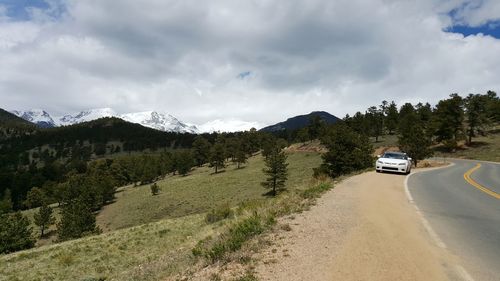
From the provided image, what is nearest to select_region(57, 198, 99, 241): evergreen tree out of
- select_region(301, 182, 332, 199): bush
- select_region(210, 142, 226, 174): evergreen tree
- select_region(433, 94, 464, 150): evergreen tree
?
select_region(301, 182, 332, 199): bush

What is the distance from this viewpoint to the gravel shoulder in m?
6.75

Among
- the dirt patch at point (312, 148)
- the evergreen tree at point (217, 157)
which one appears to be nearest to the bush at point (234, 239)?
→ the dirt patch at point (312, 148)

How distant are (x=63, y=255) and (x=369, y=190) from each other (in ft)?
56.4

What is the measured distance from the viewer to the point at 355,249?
8.06 meters

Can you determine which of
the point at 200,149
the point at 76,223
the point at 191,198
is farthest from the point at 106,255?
the point at 200,149

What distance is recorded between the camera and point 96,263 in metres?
19.8

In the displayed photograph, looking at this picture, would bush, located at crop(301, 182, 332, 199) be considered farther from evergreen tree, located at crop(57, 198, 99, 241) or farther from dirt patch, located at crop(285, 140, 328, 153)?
dirt patch, located at crop(285, 140, 328, 153)

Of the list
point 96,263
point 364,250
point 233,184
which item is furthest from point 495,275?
point 233,184

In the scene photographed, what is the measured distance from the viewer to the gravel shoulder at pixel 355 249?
22.1 ft

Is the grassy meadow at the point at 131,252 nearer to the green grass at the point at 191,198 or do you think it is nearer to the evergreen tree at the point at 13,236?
the evergreen tree at the point at 13,236

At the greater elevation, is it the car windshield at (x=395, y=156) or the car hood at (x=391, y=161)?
the car windshield at (x=395, y=156)

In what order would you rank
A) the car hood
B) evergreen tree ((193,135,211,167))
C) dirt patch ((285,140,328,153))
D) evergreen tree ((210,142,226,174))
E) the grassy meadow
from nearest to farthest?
the grassy meadow < the car hood < dirt patch ((285,140,328,153)) < evergreen tree ((210,142,226,174)) < evergreen tree ((193,135,211,167))

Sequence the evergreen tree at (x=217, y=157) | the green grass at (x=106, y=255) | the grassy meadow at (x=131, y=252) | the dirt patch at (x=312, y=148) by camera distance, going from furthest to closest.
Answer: the evergreen tree at (x=217, y=157) → the dirt patch at (x=312, y=148) → the green grass at (x=106, y=255) → the grassy meadow at (x=131, y=252)

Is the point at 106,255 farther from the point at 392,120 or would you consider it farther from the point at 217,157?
the point at 392,120
